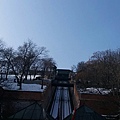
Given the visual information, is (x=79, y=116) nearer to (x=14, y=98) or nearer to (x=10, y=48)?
(x=14, y=98)

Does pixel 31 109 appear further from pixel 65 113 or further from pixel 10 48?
pixel 10 48

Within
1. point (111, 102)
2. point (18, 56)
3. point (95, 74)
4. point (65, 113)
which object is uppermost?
point (18, 56)

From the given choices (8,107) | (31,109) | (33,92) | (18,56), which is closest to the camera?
(31,109)

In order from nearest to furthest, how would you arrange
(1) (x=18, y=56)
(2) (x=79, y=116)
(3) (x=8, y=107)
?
(2) (x=79, y=116) < (3) (x=8, y=107) < (1) (x=18, y=56)

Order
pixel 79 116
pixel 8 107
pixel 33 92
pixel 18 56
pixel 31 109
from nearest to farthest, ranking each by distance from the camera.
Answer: pixel 79 116
pixel 31 109
pixel 8 107
pixel 33 92
pixel 18 56

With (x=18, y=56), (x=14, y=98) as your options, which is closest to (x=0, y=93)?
(x=14, y=98)

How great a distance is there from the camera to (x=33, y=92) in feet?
76.6

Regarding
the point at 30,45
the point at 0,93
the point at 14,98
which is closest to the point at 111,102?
the point at 14,98

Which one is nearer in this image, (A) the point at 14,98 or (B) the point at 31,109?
(B) the point at 31,109

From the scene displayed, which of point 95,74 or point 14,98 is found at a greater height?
point 95,74

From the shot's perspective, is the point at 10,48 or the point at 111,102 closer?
the point at 111,102

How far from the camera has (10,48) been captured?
120ft

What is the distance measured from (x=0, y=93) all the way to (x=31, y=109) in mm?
8008

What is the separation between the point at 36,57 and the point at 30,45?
2.52m
